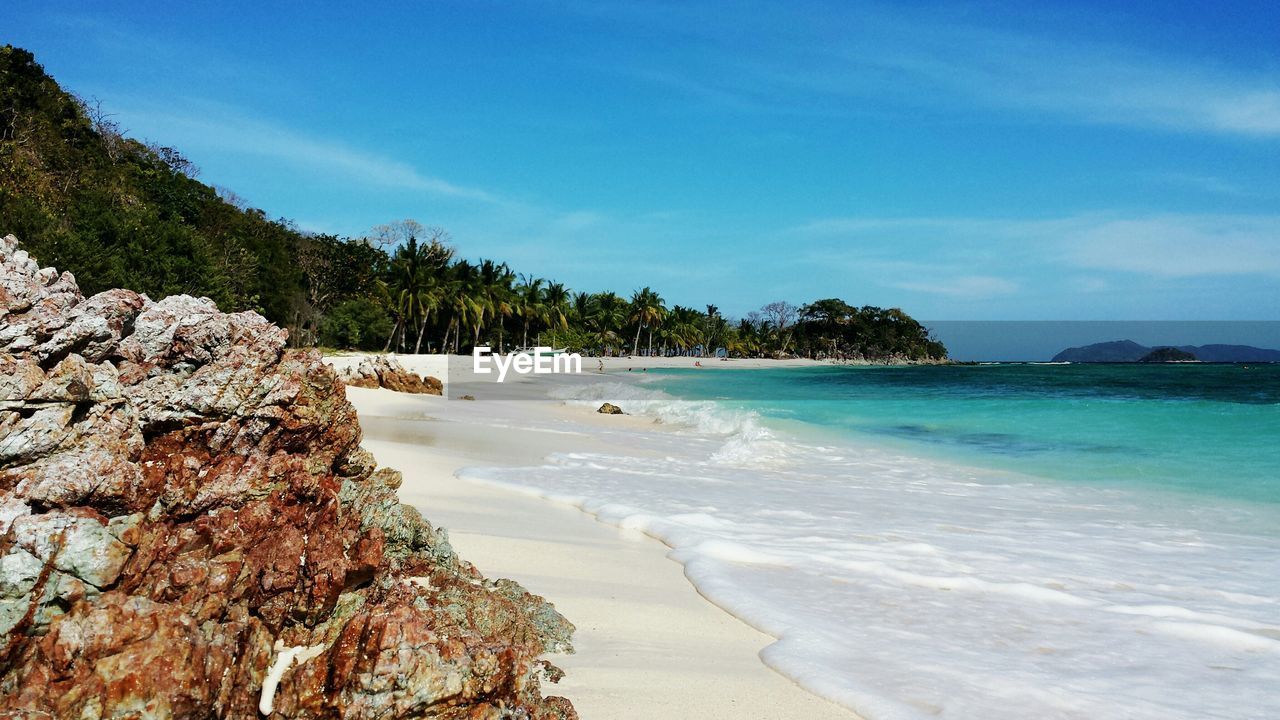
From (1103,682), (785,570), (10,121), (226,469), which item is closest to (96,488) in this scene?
(226,469)

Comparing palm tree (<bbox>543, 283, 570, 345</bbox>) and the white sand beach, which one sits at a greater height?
palm tree (<bbox>543, 283, 570, 345</bbox>)

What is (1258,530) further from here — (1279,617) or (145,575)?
(145,575)

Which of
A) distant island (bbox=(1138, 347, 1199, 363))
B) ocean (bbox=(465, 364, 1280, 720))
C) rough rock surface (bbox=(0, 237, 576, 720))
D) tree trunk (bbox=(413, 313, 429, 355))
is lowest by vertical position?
ocean (bbox=(465, 364, 1280, 720))

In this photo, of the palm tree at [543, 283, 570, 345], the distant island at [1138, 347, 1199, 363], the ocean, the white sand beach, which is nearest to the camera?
the white sand beach

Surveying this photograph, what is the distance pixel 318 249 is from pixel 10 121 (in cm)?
2260

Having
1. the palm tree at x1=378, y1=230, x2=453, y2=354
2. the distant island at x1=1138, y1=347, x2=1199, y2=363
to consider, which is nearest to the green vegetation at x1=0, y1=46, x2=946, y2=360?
the palm tree at x1=378, y1=230, x2=453, y2=354

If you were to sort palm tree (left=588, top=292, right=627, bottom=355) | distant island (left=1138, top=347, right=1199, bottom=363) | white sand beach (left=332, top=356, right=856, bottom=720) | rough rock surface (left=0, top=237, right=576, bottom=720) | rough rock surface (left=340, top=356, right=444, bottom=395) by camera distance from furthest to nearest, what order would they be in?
distant island (left=1138, top=347, right=1199, bottom=363) < palm tree (left=588, top=292, right=627, bottom=355) < rough rock surface (left=340, top=356, right=444, bottom=395) < white sand beach (left=332, top=356, right=856, bottom=720) < rough rock surface (left=0, top=237, right=576, bottom=720)

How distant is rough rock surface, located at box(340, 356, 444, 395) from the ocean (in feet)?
36.0

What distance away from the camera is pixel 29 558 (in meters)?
2.24

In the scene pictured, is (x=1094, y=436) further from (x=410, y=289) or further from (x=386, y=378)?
(x=410, y=289)

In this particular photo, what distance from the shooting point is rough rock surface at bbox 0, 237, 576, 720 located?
7.35 feet

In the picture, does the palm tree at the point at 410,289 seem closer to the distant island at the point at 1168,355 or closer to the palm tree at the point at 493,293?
the palm tree at the point at 493,293

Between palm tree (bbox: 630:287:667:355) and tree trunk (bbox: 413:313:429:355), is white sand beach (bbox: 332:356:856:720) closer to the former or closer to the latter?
tree trunk (bbox: 413:313:429:355)

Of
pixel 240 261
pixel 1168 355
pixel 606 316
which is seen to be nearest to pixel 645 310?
pixel 606 316
